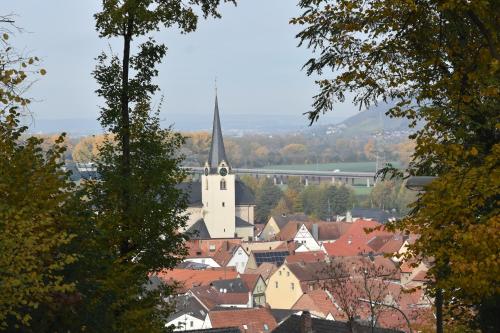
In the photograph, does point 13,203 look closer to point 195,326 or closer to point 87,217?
point 87,217

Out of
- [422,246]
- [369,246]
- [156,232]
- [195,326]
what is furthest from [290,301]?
[422,246]

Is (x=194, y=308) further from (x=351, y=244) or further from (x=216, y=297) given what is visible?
(x=351, y=244)

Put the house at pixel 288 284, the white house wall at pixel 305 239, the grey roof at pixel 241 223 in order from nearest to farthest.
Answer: the house at pixel 288 284, the white house wall at pixel 305 239, the grey roof at pixel 241 223

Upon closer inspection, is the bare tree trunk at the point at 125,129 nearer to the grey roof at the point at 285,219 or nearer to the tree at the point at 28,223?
the tree at the point at 28,223

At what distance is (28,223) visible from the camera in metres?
10.6

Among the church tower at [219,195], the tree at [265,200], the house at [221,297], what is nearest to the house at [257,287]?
the house at [221,297]

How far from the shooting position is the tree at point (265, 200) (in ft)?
606

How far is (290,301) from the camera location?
3398 inches

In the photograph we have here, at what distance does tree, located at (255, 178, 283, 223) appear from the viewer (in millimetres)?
184750

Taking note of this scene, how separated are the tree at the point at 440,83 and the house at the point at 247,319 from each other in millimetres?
47598

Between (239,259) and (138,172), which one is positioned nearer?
(138,172)

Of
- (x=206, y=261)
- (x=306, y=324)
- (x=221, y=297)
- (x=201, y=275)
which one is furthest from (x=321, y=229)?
(x=306, y=324)

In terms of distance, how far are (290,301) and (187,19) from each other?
70026 mm

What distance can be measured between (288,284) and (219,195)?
184 feet
